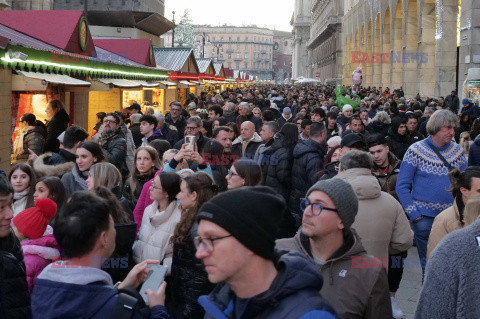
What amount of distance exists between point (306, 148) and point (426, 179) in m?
1.68

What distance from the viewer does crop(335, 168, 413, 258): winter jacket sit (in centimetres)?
459

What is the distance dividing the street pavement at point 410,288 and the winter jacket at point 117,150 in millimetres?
4088

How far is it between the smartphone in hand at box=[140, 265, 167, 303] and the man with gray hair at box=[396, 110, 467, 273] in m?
3.35

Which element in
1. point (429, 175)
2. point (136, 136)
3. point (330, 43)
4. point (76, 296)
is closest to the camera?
point (76, 296)

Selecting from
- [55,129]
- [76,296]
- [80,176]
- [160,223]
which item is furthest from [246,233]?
[55,129]

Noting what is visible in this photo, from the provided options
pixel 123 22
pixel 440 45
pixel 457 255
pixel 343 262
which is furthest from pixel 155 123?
pixel 123 22

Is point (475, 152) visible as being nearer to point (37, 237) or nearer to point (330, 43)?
point (37, 237)

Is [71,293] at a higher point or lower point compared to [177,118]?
lower

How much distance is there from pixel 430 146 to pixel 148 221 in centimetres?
296

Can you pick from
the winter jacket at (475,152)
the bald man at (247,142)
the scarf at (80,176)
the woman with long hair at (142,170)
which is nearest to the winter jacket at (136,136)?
the bald man at (247,142)

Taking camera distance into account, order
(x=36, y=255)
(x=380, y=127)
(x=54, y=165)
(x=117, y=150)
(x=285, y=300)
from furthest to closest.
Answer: (x=380, y=127), (x=117, y=150), (x=54, y=165), (x=36, y=255), (x=285, y=300)

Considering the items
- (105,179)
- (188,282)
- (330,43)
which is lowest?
(188,282)

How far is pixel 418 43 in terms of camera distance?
30250mm

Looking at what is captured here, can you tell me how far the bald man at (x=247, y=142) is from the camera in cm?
906
